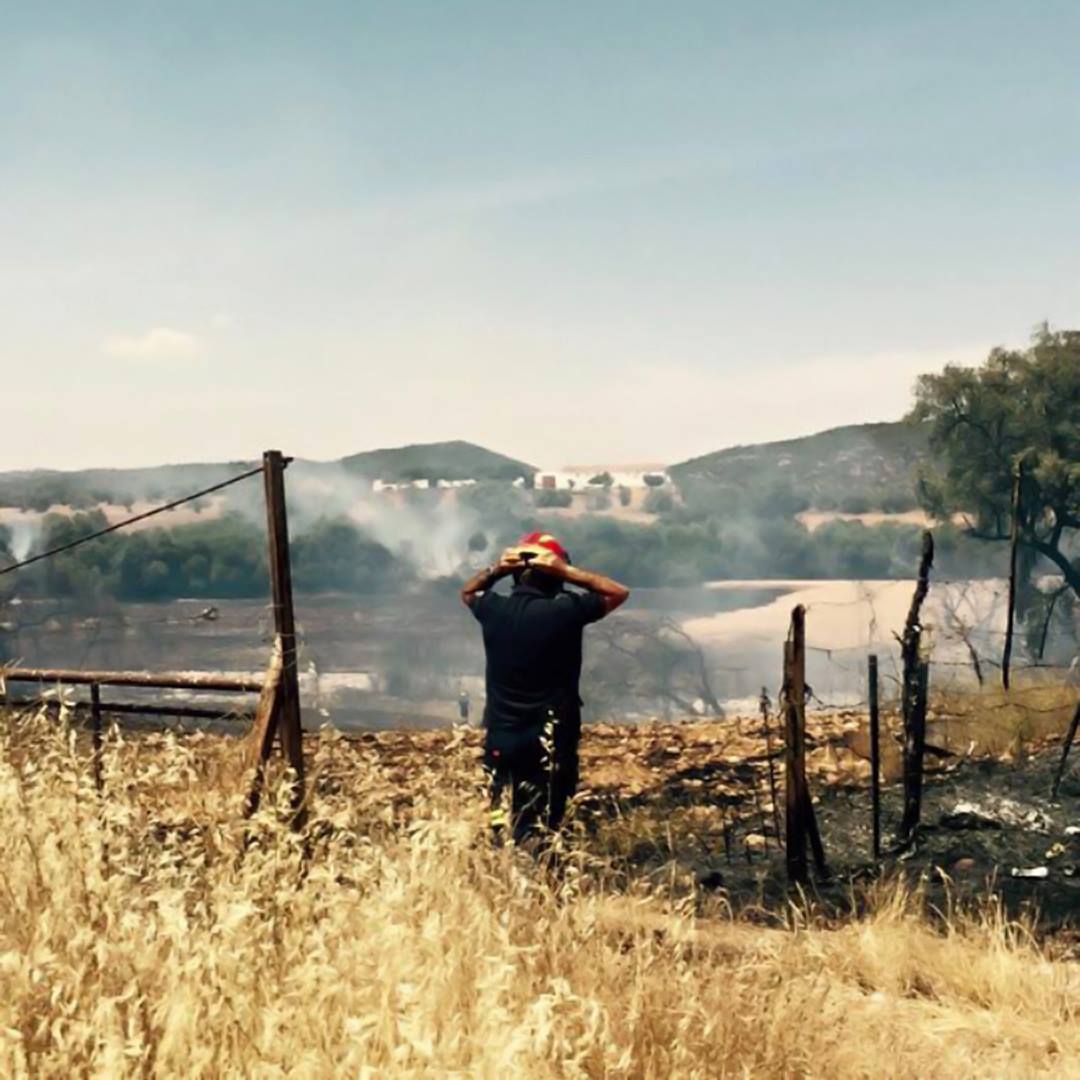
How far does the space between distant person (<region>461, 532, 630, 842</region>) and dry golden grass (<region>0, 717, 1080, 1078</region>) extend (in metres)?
1.11

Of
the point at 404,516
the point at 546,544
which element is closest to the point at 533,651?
the point at 546,544

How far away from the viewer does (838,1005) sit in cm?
491

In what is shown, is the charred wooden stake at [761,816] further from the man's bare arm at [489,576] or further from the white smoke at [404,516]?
the white smoke at [404,516]

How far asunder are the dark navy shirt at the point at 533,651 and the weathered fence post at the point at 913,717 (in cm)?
324

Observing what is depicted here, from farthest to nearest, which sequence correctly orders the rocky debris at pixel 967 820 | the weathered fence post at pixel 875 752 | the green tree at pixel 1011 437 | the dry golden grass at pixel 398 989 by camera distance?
the green tree at pixel 1011 437, the rocky debris at pixel 967 820, the weathered fence post at pixel 875 752, the dry golden grass at pixel 398 989

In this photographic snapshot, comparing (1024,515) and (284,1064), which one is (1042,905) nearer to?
(284,1064)

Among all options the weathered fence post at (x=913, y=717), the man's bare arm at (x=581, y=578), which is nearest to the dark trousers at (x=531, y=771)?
the man's bare arm at (x=581, y=578)

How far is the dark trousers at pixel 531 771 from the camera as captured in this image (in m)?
6.33

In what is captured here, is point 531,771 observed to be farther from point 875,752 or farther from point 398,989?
point 398,989

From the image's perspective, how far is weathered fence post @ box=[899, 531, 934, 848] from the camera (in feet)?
28.0

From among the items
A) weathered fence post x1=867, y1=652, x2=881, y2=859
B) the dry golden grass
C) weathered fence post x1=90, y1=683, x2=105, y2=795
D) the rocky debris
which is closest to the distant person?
the dry golden grass

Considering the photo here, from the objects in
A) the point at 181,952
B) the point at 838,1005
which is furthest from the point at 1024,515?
the point at 181,952

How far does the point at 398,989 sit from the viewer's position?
2895mm

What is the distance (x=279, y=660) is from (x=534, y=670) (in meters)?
1.51
